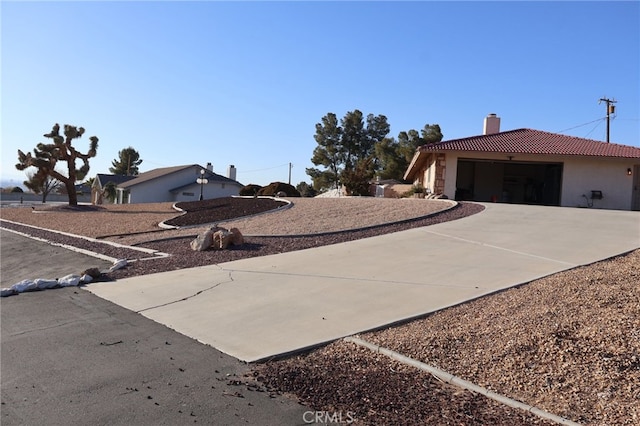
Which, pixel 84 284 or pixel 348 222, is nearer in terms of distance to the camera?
pixel 84 284

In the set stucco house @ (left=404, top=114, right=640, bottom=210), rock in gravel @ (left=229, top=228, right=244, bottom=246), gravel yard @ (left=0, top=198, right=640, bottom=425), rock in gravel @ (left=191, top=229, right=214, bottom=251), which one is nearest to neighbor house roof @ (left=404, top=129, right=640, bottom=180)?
stucco house @ (left=404, top=114, right=640, bottom=210)

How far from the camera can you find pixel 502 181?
29469 mm

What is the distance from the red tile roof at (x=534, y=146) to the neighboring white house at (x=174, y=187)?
79.6ft

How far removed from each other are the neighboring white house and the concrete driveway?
109 feet

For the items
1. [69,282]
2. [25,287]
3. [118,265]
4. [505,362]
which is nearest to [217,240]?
[118,265]

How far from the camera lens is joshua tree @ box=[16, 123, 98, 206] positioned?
31.3 meters

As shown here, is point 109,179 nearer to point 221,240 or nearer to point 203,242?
point 203,242

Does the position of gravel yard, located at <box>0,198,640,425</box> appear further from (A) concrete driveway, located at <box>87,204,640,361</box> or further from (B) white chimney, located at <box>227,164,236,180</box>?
(B) white chimney, located at <box>227,164,236,180</box>

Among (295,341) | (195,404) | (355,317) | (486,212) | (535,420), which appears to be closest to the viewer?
(535,420)

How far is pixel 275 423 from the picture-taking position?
3.91 m

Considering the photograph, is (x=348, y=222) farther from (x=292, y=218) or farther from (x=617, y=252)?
(x=617, y=252)

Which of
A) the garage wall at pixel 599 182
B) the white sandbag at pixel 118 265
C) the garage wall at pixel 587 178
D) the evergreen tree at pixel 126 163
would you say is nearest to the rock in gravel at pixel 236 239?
the white sandbag at pixel 118 265

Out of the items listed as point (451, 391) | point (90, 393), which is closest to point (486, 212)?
point (451, 391)

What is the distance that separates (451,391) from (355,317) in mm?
2264
